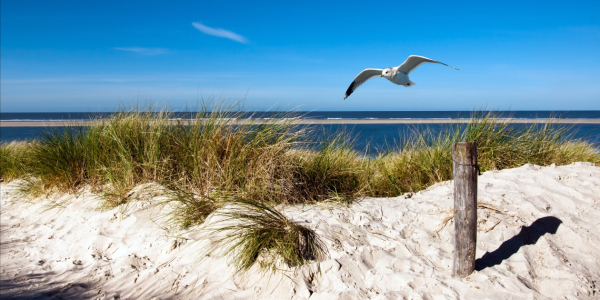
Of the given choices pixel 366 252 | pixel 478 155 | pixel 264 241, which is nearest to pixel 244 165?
pixel 264 241

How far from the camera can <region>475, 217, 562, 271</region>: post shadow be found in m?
3.18

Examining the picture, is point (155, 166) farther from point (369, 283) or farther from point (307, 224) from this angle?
point (369, 283)

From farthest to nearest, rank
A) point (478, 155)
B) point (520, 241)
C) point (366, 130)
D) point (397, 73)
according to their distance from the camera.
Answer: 1. point (366, 130)
2. point (478, 155)
3. point (397, 73)
4. point (520, 241)

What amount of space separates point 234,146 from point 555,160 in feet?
16.9

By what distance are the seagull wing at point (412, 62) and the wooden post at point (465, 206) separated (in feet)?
3.76

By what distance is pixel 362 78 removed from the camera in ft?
15.8

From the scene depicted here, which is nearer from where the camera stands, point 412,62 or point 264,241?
point 264,241

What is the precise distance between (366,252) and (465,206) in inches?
38.3

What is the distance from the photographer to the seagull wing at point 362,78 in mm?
4594

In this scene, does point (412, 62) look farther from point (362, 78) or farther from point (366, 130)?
point (366, 130)

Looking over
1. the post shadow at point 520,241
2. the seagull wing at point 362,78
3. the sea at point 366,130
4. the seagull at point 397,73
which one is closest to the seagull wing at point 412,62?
the seagull at point 397,73

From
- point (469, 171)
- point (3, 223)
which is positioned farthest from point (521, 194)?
point (3, 223)

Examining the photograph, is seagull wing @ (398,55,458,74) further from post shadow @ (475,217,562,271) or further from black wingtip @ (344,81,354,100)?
post shadow @ (475,217,562,271)

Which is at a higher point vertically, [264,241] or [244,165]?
[244,165]
